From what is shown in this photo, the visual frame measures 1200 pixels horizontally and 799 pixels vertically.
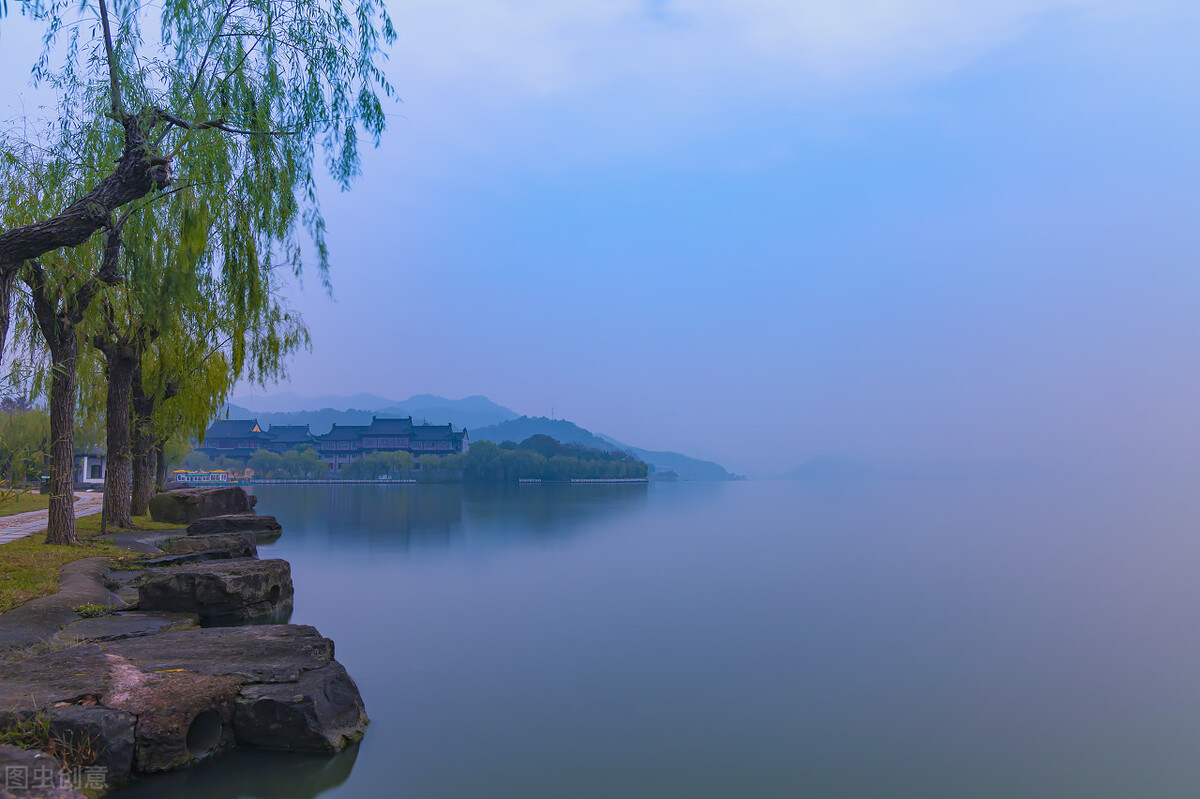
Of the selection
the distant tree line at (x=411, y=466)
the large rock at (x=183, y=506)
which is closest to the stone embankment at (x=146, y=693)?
the large rock at (x=183, y=506)

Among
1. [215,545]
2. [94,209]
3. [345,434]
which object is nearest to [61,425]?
[215,545]

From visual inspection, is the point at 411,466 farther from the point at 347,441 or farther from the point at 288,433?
the point at 288,433

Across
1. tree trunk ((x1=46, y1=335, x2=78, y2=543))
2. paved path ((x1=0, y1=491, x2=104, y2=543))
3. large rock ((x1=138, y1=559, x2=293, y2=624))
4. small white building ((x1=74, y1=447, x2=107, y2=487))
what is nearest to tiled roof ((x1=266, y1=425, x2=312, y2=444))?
small white building ((x1=74, y1=447, x2=107, y2=487))

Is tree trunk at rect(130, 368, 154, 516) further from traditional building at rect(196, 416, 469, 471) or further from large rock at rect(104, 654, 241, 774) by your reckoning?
traditional building at rect(196, 416, 469, 471)

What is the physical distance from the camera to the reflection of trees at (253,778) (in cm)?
439

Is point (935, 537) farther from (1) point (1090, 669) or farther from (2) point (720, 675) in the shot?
(2) point (720, 675)

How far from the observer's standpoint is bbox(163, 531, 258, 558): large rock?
11.5 metres

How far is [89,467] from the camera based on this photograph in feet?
141

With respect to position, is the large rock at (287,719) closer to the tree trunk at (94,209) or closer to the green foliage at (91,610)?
the green foliage at (91,610)

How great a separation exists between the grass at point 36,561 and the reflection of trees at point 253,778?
357 cm

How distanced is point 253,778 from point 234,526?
43.1 ft

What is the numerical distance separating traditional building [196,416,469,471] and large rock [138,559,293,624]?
79962 millimetres

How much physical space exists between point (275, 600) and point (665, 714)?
6.13 metres

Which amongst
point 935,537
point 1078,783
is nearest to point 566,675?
point 1078,783
